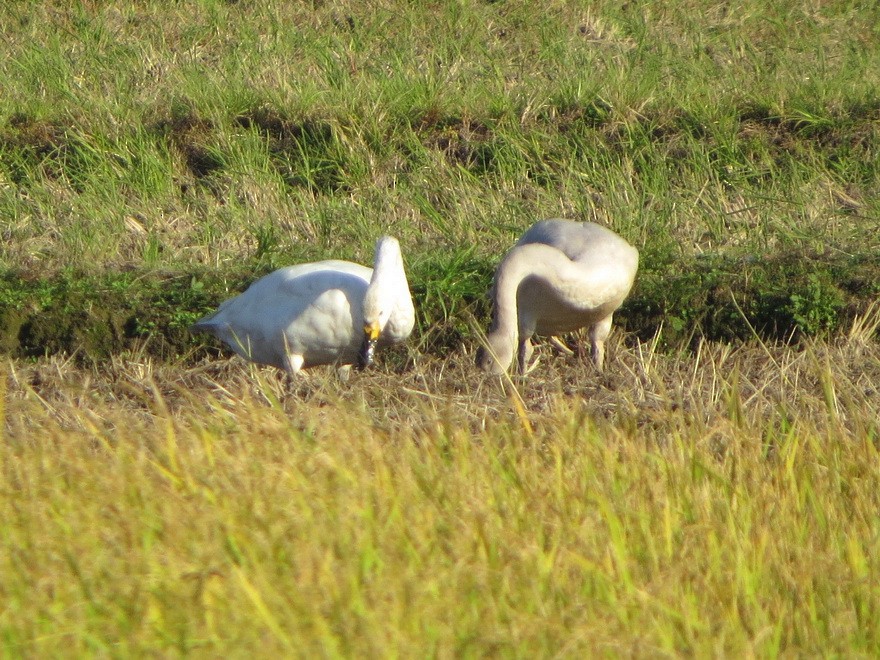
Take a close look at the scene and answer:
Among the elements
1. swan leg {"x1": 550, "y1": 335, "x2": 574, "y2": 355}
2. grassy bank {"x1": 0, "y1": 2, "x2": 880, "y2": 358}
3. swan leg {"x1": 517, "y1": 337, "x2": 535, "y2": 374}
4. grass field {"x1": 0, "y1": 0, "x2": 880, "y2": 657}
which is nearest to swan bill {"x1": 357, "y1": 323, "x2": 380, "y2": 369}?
grass field {"x1": 0, "y1": 0, "x2": 880, "y2": 657}

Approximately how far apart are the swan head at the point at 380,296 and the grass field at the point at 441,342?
0.83 feet

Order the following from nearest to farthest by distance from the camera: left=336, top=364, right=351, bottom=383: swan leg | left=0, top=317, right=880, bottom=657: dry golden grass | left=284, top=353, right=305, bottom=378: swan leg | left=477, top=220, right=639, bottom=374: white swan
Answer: left=0, top=317, right=880, bottom=657: dry golden grass
left=477, top=220, right=639, bottom=374: white swan
left=284, top=353, right=305, bottom=378: swan leg
left=336, top=364, right=351, bottom=383: swan leg

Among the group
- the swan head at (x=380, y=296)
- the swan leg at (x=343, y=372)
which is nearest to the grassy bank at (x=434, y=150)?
the swan leg at (x=343, y=372)

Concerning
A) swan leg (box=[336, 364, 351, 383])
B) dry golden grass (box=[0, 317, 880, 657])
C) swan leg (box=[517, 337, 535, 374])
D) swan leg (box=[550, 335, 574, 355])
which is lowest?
swan leg (box=[550, 335, 574, 355])

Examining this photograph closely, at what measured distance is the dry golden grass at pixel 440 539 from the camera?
2.62 meters

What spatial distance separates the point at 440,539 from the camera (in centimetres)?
302

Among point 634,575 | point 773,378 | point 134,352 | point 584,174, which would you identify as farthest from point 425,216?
point 634,575

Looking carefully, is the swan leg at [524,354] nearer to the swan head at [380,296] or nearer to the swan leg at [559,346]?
the swan leg at [559,346]

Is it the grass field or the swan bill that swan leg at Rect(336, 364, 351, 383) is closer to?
the grass field

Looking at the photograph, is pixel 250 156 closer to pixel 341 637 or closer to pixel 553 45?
pixel 553 45

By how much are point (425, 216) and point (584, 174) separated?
4.02 ft

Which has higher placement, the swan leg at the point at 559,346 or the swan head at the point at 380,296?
the swan head at the point at 380,296

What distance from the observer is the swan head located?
5.29 m

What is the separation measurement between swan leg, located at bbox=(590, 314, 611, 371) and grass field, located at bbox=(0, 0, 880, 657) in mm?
102
